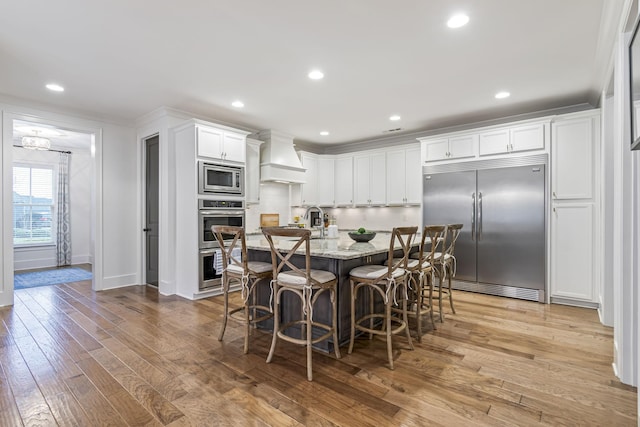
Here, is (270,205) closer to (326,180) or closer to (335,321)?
(326,180)

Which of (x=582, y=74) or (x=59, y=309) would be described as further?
(x=59, y=309)

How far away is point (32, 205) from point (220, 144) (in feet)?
16.7

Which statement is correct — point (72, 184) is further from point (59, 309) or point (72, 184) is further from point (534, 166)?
point (534, 166)

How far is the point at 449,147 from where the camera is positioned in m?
5.03

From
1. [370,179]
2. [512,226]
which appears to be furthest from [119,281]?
[512,226]

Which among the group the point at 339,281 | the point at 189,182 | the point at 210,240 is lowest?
the point at 339,281

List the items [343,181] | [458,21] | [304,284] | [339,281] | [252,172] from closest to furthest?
[304,284], [458,21], [339,281], [252,172], [343,181]

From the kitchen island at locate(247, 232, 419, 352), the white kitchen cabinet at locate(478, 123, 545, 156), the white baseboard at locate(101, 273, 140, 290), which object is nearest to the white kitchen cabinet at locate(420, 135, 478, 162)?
the white kitchen cabinet at locate(478, 123, 545, 156)

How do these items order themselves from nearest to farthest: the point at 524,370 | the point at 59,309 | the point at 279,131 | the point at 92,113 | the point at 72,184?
the point at 524,370 → the point at 59,309 → the point at 92,113 → the point at 279,131 → the point at 72,184

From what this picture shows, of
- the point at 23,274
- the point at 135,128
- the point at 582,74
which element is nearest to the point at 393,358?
the point at 582,74

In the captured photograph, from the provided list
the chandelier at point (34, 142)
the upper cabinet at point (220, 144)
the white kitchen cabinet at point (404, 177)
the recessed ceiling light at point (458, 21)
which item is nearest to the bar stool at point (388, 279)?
the recessed ceiling light at point (458, 21)

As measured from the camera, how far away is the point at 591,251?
3988 mm

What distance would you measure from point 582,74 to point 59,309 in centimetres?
653

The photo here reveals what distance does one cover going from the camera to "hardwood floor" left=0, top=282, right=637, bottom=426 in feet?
6.15
